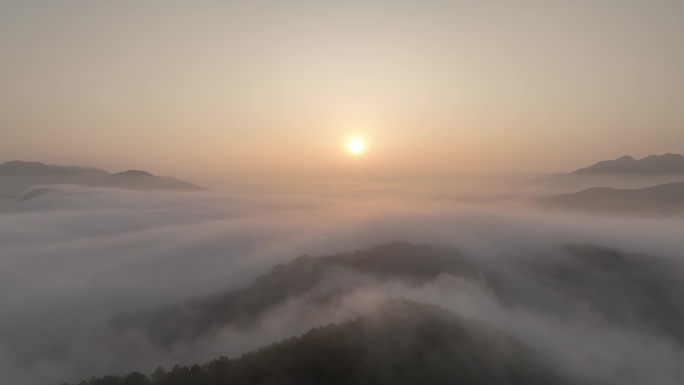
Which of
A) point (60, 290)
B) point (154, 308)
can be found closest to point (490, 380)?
point (154, 308)

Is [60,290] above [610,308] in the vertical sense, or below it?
above

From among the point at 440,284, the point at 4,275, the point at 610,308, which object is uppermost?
the point at 4,275

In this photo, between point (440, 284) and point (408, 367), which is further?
point (440, 284)

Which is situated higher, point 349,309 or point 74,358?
point 349,309

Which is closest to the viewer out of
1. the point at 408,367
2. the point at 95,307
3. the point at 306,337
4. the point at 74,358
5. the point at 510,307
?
the point at 408,367

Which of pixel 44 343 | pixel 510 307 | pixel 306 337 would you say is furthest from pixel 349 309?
pixel 44 343

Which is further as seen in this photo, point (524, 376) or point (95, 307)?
point (95, 307)

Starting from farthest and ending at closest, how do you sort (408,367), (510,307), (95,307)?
(510,307) < (95,307) < (408,367)

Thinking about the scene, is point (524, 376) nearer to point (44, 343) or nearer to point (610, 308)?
point (610, 308)

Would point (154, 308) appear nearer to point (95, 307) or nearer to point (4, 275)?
point (95, 307)
